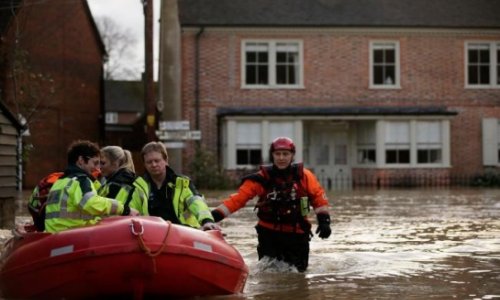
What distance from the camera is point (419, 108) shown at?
34.1 m

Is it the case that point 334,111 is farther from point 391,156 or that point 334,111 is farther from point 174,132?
point 174,132

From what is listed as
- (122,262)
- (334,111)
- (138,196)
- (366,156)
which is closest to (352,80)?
(334,111)

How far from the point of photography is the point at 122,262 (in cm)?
766

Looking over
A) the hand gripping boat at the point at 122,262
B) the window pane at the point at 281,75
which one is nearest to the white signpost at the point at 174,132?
the window pane at the point at 281,75

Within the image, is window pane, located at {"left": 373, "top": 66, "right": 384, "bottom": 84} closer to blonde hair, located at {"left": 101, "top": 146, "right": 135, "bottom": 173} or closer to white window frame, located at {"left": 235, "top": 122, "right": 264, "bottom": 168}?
white window frame, located at {"left": 235, "top": 122, "right": 264, "bottom": 168}

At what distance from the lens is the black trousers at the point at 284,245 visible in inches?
399

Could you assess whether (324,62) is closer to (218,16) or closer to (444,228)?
(218,16)

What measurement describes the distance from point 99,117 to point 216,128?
20.6ft

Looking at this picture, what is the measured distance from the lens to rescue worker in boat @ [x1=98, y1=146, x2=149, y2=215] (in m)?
8.85

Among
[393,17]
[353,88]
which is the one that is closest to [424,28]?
[393,17]

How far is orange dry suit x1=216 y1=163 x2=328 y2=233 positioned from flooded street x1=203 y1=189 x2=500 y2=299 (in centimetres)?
57

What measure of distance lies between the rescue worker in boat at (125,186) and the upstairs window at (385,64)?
25337 mm

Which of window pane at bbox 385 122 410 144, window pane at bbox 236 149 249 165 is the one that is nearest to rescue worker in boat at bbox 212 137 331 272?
window pane at bbox 236 149 249 165

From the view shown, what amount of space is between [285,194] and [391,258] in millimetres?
2443
